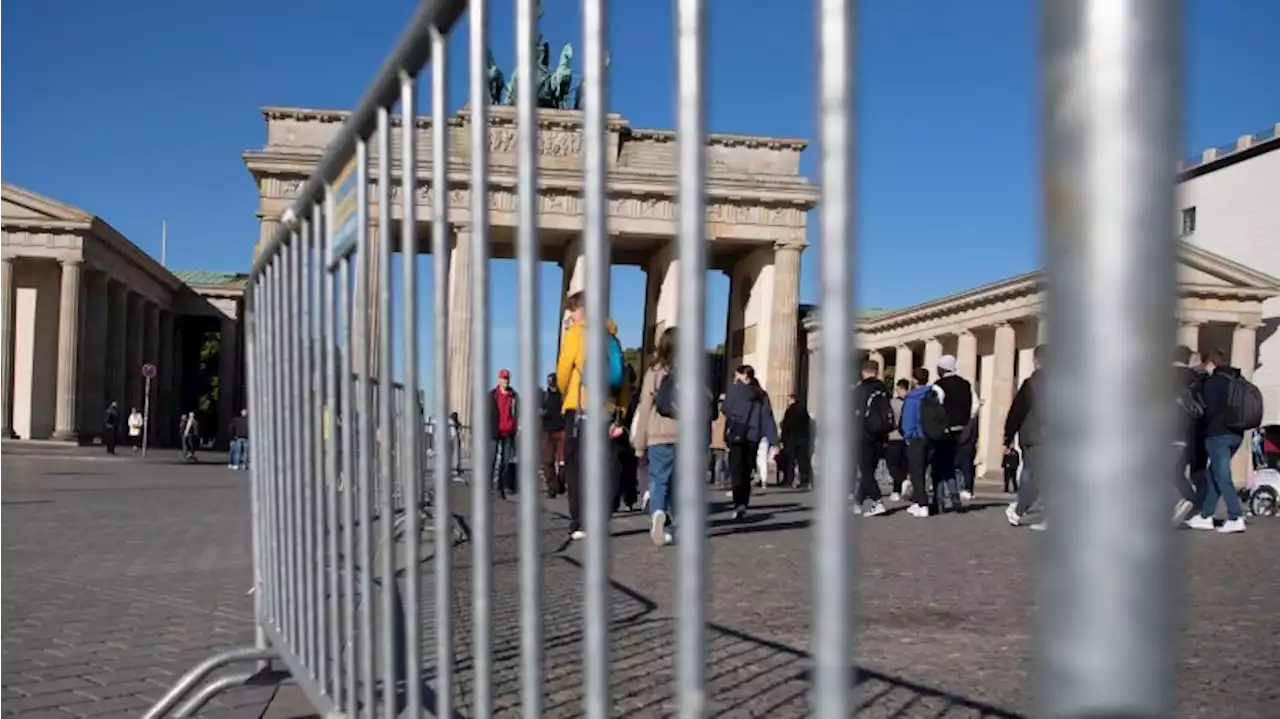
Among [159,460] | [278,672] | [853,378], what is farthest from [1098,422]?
[159,460]

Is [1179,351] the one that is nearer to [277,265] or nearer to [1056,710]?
[1056,710]

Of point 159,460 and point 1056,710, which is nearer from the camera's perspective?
point 1056,710

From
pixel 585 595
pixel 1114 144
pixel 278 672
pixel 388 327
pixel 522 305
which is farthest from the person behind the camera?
pixel 278 672

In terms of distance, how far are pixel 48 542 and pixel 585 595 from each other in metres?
10.3

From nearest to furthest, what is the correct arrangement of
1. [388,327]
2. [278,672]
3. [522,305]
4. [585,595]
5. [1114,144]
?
[1114,144]
[585,595]
[522,305]
[388,327]
[278,672]

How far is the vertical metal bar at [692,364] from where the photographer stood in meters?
1.45

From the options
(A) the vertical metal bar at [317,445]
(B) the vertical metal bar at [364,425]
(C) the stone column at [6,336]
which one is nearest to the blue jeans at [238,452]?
(C) the stone column at [6,336]

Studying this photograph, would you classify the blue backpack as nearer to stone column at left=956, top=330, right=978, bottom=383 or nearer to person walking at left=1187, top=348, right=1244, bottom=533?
person walking at left=1187, top=348, right=1244, bottom=533

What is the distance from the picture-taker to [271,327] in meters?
4.44

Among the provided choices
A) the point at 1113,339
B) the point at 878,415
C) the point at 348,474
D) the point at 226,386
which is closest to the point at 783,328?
the point at 226,386

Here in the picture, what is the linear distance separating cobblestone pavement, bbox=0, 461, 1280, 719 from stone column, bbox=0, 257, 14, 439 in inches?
1413

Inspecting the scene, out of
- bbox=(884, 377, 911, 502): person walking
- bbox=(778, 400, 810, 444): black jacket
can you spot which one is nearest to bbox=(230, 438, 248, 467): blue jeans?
bbox=(778, 400, 810, 444): black jacket

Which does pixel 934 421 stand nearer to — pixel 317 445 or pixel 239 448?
pixel 317 445

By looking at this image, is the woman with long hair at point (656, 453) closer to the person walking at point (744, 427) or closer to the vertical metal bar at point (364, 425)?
the person walking at point (744, 427)
